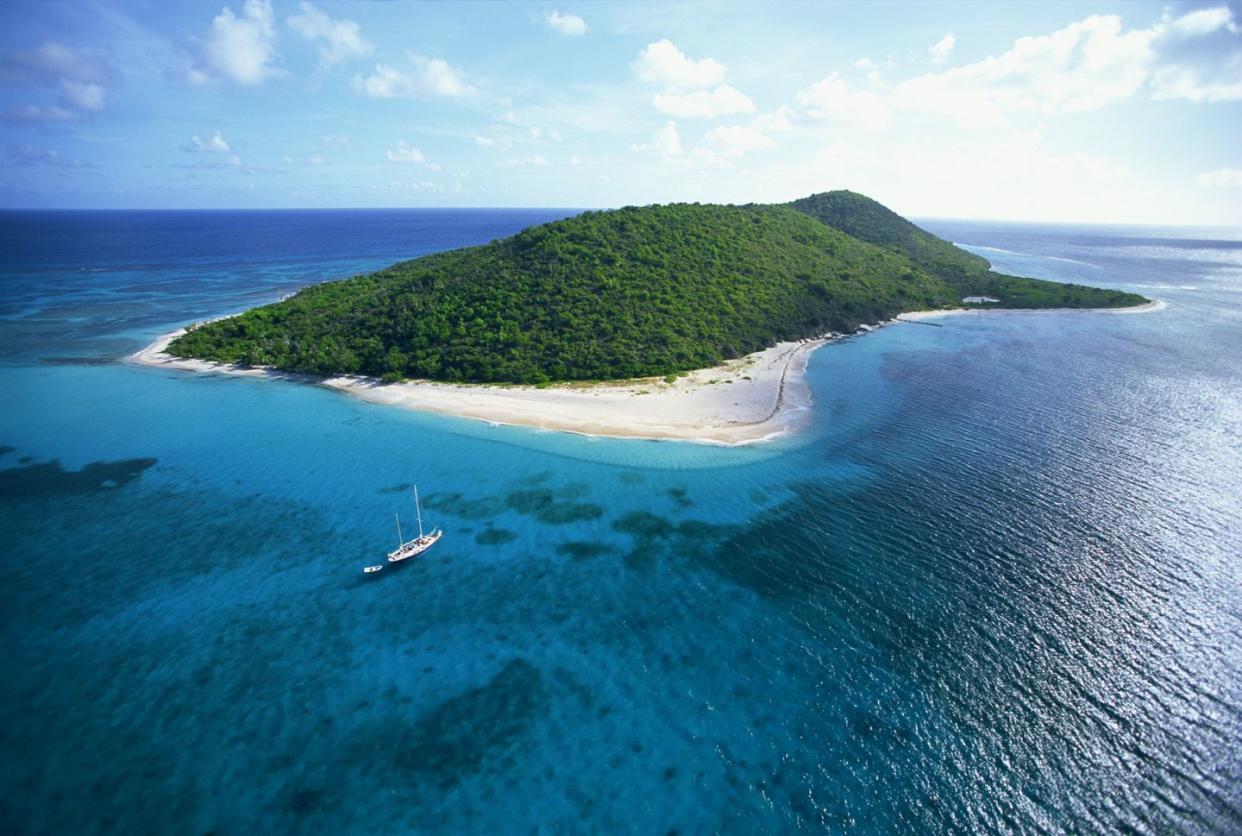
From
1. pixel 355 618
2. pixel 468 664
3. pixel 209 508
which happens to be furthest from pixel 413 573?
pixel 209 508

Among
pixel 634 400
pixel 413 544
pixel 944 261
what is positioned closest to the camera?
pixel 413 544

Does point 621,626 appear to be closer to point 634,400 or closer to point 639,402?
point 639,402

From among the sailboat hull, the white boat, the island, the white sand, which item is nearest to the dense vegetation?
the island

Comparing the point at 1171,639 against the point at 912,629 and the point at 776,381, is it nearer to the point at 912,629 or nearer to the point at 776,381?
the point at 912,629

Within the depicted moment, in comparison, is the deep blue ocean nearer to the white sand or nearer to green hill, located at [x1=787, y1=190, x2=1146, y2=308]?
the white sand

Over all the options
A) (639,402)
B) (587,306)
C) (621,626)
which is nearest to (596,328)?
(587,306)

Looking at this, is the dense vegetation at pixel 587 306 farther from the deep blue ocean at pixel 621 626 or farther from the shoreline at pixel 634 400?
the deep blue ocean at pixel 621 626

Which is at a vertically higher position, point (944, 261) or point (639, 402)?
A: point (944, 261)

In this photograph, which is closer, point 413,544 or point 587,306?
point 413,544
